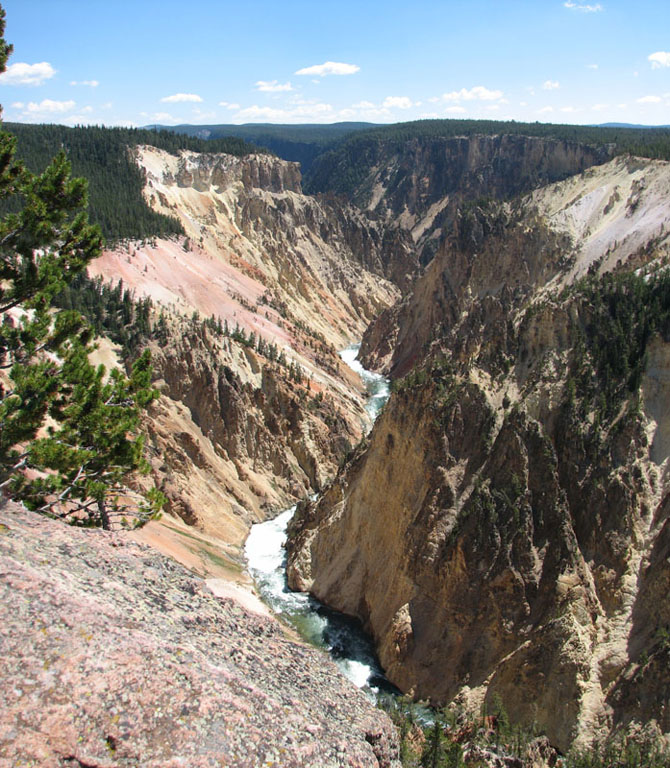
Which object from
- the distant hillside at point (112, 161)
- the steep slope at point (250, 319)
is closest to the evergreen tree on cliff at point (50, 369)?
the steep slope at point (250, 319)

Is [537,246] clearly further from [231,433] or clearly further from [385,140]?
[385,140]

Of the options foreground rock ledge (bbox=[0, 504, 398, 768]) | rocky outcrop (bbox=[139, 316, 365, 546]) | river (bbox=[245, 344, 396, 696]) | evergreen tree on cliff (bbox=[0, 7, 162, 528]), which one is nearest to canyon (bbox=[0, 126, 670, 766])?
foreground rock ledge (bbox=[0, 504, 398, 768])

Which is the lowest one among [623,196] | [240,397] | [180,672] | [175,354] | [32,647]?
[240,397]

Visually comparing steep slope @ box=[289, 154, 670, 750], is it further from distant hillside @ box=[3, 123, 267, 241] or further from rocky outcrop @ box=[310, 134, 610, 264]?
rocky outcrop @ box=[310, 134, 610, 264]

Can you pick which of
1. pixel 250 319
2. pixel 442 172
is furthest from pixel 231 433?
pixel 442 172

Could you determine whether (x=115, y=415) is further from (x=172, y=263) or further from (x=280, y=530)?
(x=172, y=263)

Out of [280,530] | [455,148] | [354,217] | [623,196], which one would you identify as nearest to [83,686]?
[280,530]
